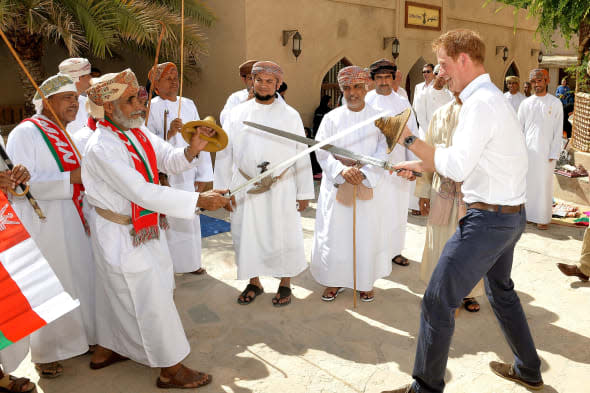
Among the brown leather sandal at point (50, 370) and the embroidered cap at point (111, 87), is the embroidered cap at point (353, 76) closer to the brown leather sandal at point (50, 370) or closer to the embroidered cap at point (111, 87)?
the embroidered cap at point (111, 87)

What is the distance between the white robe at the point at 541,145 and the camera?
22.0ft

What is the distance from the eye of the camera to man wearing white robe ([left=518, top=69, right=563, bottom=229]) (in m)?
6.71

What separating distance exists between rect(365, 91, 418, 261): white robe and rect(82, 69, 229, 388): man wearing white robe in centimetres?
200

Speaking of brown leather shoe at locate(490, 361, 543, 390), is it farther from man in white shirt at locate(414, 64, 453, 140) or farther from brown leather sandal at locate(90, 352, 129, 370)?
man in white shirt at locate(414, 64, 453, 140)

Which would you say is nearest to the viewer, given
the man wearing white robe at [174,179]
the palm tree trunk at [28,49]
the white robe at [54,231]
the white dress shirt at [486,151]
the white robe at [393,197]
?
the white dress shirt at [486,151]

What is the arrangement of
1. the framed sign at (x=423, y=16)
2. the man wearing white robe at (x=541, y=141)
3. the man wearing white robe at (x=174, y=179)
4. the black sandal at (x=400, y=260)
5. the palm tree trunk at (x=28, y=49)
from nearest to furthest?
the man wearing white robe at (x=174, y=179)
the black sandal at (x=400, y=260)
the man wearing white robe at (x=541, y=141)
the palm tree trunk at (x=28, y=49)
the framed sign at (x=423, y=16)

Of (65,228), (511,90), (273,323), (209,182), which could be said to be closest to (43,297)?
(65,228)

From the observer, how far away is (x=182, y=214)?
2910 millimetres

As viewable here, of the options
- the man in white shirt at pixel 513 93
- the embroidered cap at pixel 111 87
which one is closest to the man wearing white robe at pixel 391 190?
the embroidered cap at pixel 111 87

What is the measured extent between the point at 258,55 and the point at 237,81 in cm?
66

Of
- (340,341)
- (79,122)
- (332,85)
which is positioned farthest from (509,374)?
(332,85)

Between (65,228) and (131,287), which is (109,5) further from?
(131,287)

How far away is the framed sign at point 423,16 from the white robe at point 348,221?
9.52 m

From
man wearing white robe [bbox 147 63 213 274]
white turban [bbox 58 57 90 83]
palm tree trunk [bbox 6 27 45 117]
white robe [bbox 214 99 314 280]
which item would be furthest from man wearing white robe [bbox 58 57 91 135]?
palm tree trunk [bbox 6 27 45 117]
